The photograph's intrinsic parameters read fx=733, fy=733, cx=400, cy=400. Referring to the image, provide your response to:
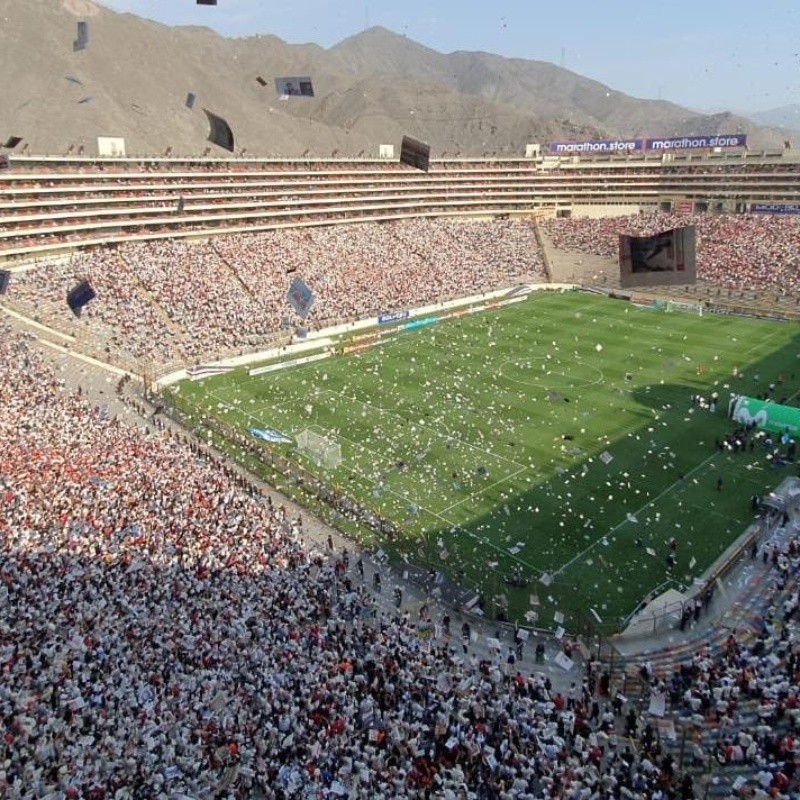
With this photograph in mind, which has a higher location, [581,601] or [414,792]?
[414,792]

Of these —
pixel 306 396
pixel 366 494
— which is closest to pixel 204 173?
pixel 306 396

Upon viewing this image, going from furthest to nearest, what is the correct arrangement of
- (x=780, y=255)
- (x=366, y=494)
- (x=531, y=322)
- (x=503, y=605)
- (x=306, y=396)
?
(x=780, y=255) < (x=531, y=322) < (x=306, y=396) < (x=366, y=494) < (x=503, y=605)

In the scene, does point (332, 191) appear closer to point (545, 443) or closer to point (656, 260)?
point (545, 443)

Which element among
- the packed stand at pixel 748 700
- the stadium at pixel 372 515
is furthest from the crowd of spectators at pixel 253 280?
the packed stand at pixel 748 700

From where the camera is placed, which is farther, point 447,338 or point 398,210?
point 398,210

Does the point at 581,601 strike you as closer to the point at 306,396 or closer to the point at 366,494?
the point at 366,494

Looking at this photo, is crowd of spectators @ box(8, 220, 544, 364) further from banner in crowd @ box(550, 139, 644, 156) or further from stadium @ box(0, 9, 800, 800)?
banner in crowd @ box(550, 139, 644, 156)
